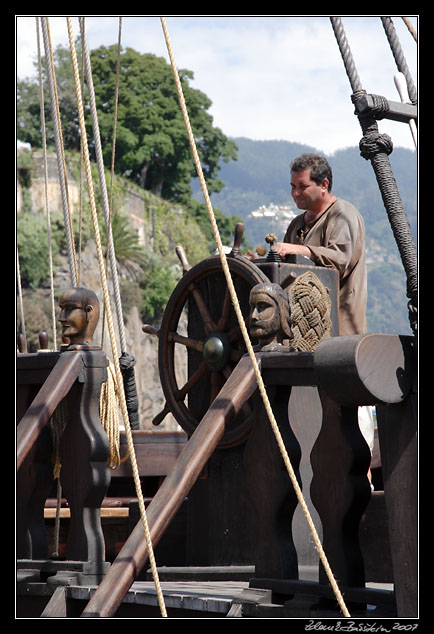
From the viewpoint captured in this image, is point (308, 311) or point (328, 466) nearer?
point (328, 466)

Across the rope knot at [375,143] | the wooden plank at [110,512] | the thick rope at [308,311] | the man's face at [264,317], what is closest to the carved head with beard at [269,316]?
the man's face at [264,317]

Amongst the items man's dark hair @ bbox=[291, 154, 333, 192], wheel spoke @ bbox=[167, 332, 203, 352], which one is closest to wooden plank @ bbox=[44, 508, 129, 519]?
wheel spoke @ bbox=[167, 332, 203, 352]

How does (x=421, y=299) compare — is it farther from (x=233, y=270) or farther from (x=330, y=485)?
(x=233, y=270)

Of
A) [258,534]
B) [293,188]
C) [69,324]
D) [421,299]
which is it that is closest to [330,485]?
[258,534]

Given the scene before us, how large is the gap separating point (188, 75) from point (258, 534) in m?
44.5

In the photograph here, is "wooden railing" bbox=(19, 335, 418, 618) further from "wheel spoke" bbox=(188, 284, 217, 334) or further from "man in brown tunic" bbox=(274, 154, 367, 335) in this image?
"man in brown tunic" bbox=(274, 154, 367, 335)

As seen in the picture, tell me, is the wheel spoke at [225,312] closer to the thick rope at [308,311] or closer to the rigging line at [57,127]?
the thick rope at [308,311]

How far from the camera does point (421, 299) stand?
2.63 meters

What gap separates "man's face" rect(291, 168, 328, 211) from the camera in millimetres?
4535

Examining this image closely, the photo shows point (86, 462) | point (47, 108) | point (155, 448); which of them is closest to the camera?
point (86, 462)

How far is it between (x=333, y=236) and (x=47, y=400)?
5.04ft

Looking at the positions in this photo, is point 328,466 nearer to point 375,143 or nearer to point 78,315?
point 375,143

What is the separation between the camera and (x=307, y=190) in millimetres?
4555

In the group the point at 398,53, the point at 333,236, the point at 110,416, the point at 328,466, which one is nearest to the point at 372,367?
the point at 328,466
